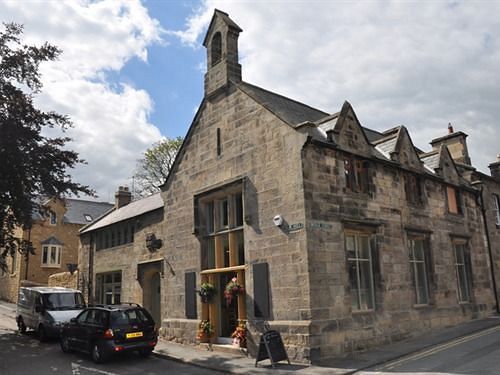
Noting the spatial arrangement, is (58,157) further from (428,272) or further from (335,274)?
(428,272)

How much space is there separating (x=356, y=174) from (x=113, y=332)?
8786 millimetres

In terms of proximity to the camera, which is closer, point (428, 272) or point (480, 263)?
point (428, 272)

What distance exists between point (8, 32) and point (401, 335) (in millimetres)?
18911

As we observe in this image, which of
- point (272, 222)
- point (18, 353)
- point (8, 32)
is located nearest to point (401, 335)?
point (272, 222)

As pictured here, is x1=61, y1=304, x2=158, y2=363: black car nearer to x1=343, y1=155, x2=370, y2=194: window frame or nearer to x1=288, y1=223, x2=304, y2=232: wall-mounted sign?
x1=288, y1=223, x2=304, y2=232: wall-mounted sign

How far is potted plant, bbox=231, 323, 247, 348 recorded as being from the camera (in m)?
13.1

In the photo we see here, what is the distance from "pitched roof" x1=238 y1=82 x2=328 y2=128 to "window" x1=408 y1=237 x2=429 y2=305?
582 cm

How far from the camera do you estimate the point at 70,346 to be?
1447cm

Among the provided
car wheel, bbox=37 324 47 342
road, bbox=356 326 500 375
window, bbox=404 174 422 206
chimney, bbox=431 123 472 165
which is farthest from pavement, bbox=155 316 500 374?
chimney, bbox=431 123 472 165

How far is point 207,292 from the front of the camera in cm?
1466

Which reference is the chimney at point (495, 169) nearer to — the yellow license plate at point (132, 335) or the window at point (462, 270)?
the window at point (462, 270)

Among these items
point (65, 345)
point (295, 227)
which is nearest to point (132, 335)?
point (65, 345)

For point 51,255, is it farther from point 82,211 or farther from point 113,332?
point 113,332

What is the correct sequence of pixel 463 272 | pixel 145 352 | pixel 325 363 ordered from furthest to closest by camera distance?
1. pixel 463 272
2. pixel 145 352
3. pixel 325 363
